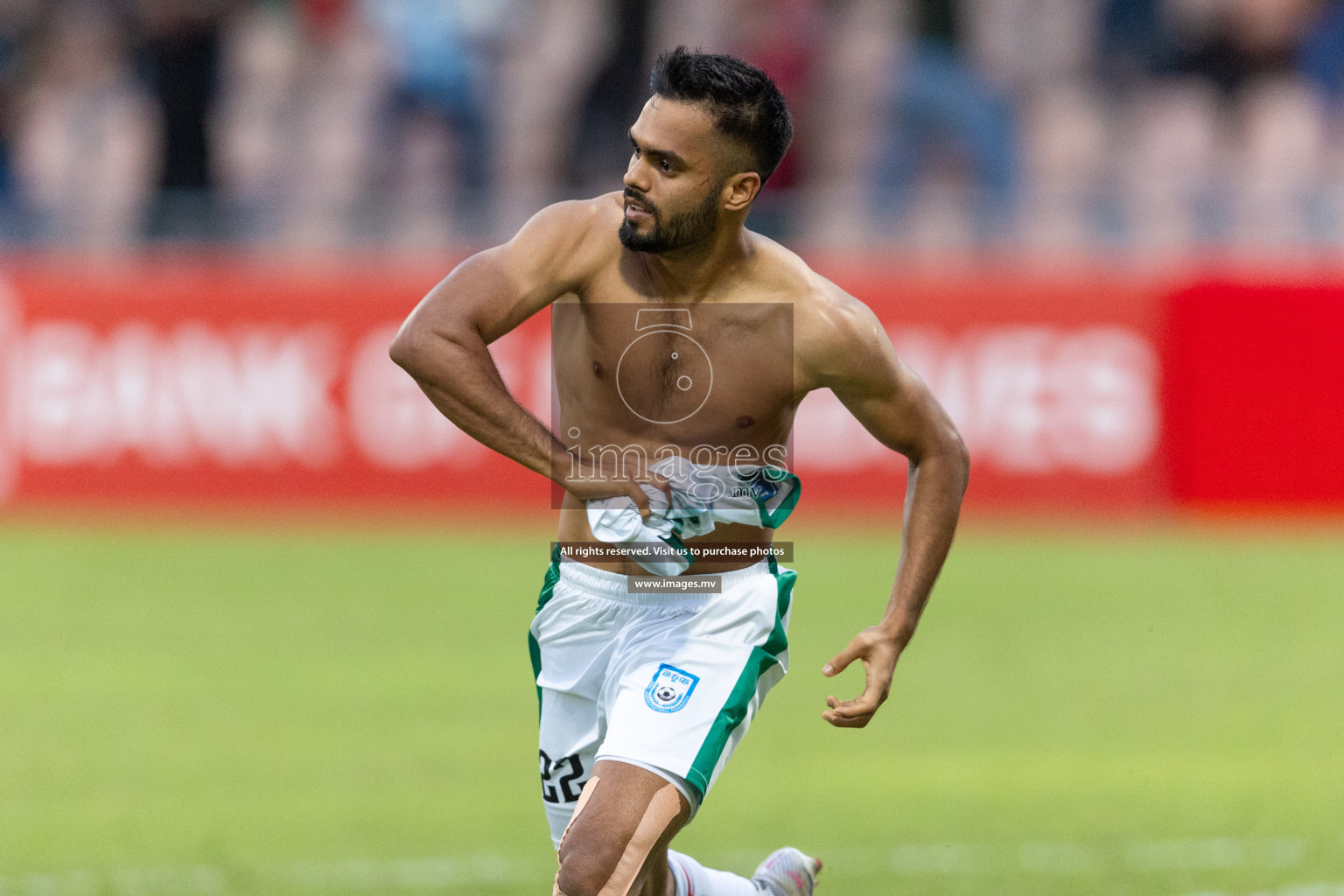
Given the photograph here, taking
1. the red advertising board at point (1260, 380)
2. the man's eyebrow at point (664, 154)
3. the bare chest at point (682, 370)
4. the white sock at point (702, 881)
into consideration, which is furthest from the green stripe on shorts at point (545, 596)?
the red advertising board at point (1260, 380)

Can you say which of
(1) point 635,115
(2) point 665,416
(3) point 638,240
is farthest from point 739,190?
(1) point 635,115

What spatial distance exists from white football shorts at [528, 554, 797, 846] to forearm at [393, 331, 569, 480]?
23.9 inches

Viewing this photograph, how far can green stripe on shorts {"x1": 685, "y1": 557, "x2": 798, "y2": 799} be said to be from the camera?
549 centimetres

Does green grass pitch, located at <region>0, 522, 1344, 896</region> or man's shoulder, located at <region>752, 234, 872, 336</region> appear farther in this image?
green grass pitch, located at <region>0, 522, 1344, 896</region>

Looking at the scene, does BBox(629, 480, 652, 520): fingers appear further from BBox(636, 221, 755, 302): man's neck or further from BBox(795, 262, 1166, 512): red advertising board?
BBox(795, 262, 1166, 512): red advertising board

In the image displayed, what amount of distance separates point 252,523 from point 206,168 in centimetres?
289

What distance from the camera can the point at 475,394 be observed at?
532 cm

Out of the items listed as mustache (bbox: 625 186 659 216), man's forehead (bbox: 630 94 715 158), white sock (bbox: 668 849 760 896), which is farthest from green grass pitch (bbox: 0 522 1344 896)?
man's forehead (bbox: 630 94 715 158)

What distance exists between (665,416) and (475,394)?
662mm

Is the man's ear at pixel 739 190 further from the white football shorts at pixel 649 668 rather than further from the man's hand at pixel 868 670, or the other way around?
the man's hand at pixel 868 670

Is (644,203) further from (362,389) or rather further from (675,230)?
(362,389)

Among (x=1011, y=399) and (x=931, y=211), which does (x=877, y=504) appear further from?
(x=931, y=211)

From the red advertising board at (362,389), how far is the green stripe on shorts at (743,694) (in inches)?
386

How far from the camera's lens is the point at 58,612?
13430 millimetres
